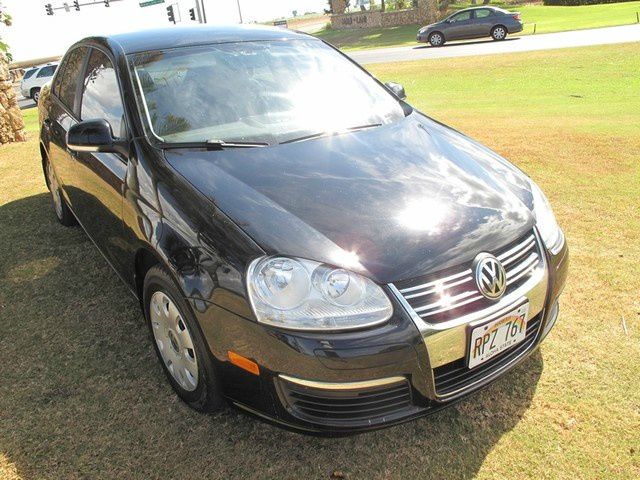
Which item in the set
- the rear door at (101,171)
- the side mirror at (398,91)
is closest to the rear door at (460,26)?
the side mirror at (398,91)

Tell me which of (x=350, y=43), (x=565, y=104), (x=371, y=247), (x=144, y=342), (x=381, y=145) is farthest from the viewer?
(x=350, y=43)

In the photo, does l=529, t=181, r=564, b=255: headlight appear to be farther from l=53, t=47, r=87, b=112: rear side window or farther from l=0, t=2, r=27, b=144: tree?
l=0, t=2, r=27, b=144: tree

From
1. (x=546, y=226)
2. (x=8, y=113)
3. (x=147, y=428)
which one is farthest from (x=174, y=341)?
(x=8, y=113)

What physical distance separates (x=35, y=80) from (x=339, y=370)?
2670cm

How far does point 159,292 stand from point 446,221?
1293 millimetres

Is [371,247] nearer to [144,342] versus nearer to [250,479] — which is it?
[250,479]

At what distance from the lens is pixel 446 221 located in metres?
2.21

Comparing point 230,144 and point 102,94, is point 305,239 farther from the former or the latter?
point 102,94

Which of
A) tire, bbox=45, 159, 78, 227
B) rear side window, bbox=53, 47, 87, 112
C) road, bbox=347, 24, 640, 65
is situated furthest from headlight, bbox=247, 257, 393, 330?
road, bbox=347, 24, 640, 65

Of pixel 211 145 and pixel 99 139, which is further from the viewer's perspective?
pixel 99 139

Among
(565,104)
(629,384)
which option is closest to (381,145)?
(629,384)

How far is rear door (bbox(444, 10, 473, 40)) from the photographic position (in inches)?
1025

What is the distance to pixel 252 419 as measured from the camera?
8.04ft

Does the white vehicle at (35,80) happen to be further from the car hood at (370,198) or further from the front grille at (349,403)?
the front grille at (349,403)
